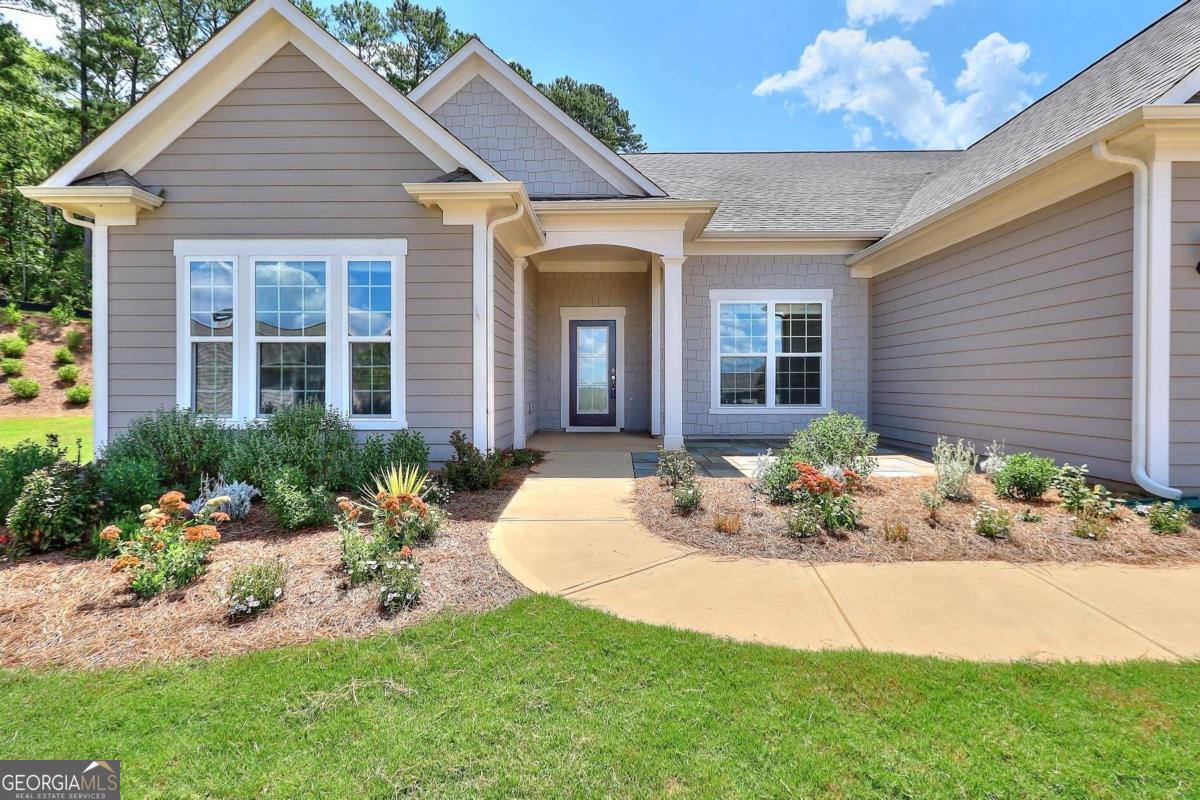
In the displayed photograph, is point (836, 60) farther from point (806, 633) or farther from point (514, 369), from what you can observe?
point (806, 633)

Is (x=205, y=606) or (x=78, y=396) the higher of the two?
(x=78, y=396)

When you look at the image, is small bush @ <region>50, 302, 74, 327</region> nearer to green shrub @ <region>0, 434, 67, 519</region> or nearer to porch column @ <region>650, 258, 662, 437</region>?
green shrub @ <region>0, 434, 67, 519</region>

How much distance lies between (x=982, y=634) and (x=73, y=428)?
1411cm

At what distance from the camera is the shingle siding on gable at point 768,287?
952 cm

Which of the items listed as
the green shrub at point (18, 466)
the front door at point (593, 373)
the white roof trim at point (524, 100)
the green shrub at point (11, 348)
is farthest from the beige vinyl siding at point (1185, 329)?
the green shrub at point (11, 348)

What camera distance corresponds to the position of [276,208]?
6.31m

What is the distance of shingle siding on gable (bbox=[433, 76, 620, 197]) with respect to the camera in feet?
28.6

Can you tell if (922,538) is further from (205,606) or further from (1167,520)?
(205,606)

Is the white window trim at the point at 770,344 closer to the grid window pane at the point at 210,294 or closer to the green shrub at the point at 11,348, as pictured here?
the grid window pane at the point at 210,294

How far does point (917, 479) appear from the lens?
19.6ft

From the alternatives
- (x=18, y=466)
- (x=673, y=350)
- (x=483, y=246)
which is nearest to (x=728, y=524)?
(x=673, y=350)

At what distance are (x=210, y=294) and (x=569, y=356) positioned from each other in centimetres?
620

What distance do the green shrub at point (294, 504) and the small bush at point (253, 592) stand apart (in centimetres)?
127

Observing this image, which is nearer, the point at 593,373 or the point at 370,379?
the point at 370,379
